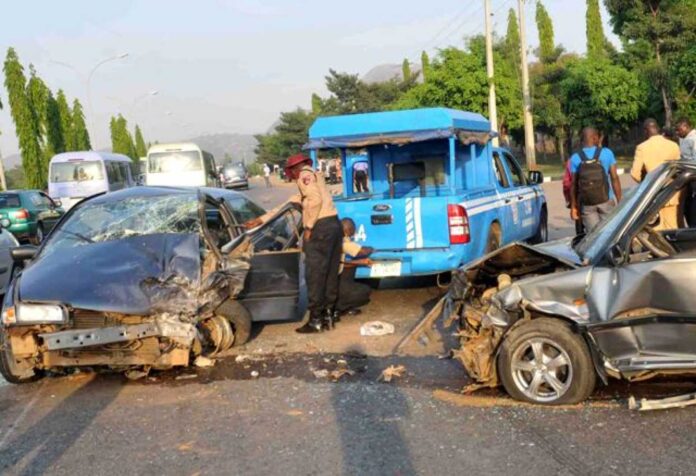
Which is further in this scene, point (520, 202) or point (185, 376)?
point (520, 202)

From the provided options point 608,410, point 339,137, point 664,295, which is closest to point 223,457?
point 608,410

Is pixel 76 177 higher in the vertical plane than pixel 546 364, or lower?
higher

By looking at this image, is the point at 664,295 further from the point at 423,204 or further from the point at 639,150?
the point at 639,150

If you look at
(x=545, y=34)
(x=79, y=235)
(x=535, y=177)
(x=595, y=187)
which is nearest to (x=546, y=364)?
(x=595, y=187)

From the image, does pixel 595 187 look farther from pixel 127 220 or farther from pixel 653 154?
pixel 127 220

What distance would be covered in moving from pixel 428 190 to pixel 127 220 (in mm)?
4822

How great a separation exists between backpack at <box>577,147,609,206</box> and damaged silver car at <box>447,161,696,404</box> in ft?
10.3

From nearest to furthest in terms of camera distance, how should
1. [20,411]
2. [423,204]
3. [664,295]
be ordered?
[664,295] → [20,411] → [423,204]

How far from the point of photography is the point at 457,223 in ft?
26.9

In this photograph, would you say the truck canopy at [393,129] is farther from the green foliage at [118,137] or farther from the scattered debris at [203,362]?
the green foliage at [118,137]

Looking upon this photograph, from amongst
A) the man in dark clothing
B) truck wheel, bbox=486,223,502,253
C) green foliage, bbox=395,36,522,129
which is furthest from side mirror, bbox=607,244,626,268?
green foliage, bbox=395,36,522,129

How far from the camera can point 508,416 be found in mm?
4781

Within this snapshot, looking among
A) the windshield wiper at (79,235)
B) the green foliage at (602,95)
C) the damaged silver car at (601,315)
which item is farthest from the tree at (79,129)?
the damaged silver car at (601,315)

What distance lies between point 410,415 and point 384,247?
12.6 ft
